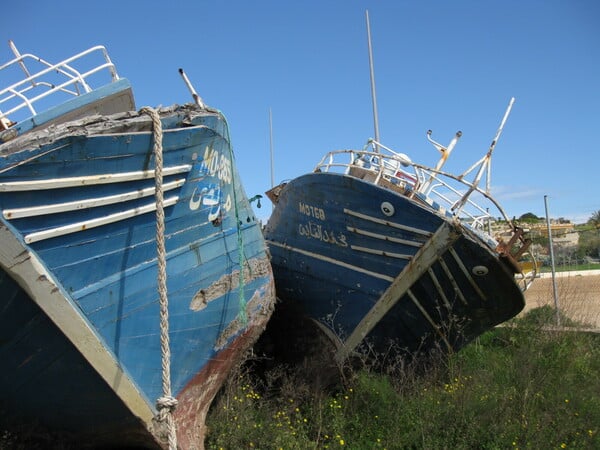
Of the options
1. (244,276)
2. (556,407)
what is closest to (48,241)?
(244,276)

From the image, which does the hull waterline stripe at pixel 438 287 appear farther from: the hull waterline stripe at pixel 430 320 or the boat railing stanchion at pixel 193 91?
the boat railing stanchion at pixel 193 91

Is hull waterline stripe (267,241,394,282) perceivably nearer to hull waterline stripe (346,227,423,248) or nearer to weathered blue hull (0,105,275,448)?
hull waterline stripe (346,227,423,248)

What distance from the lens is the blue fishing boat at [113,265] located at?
3453 millimetres

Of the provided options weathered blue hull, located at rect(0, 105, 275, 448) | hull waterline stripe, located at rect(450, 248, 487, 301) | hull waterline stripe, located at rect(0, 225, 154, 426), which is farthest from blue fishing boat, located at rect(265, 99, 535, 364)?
hull waterline stripe, located at rect(0, 225, 154, 426)

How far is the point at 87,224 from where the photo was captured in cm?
367

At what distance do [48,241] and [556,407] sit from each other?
5.11 m

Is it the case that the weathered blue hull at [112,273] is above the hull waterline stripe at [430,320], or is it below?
above

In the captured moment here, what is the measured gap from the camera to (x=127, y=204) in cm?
393

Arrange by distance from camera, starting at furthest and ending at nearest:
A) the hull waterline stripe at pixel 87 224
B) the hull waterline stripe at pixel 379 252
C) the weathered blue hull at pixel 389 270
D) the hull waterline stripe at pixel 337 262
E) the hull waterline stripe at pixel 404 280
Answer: the hull waterline stripe at pixel 337 262 < the hull waterline stripe at pixel 379 252 < the weathered blue hull at pixel 389 270 < the hull waterline stripe at pixel 404 280 < the hull waterline stripe at pixel 87 224

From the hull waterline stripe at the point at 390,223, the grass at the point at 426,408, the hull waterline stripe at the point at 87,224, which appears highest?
the hull waterline stripe at the point at 87,224

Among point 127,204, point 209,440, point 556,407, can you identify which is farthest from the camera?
point 556,407

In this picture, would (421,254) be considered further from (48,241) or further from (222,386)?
(48,241)

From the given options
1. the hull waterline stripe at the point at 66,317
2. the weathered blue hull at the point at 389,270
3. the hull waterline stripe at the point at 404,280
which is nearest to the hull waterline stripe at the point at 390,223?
the weathered blue hull at the point at 389,270

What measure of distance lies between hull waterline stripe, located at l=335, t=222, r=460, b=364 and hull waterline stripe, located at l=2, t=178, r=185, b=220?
286cm
